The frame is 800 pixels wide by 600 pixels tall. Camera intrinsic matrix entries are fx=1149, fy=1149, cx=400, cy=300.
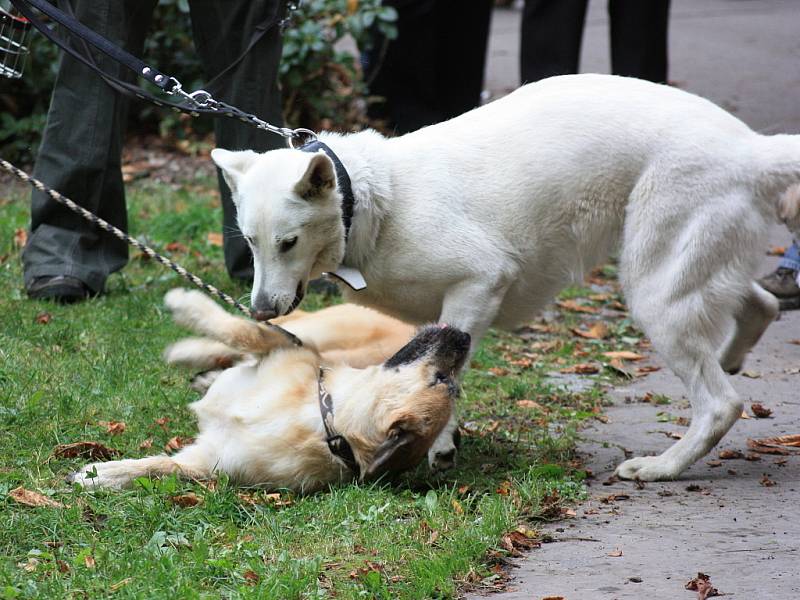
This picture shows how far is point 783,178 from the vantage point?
13.3 ft

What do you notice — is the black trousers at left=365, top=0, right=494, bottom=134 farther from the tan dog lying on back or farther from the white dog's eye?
the white dog's eye

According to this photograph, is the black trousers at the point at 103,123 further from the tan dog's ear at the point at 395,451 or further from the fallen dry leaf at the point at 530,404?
the tan dog's ear at the point at 395,451

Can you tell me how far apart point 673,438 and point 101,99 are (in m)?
3.39

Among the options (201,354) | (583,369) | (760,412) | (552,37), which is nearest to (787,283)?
(583,369)

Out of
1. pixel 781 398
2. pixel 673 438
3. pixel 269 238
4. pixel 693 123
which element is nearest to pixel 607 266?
pixel 781 398

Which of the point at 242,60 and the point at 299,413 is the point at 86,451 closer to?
the point at 299,413

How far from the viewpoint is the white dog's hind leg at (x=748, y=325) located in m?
4.64

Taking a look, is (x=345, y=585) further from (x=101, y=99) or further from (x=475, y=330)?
(x=101, y=99)

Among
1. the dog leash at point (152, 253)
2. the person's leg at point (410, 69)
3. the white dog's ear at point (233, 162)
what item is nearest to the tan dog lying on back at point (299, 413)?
the dog leash at point (152, 253)

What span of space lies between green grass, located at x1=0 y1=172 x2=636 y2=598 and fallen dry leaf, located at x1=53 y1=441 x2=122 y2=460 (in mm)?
42

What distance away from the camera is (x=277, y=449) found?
399 cm

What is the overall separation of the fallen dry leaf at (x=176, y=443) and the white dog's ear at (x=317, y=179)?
110cm

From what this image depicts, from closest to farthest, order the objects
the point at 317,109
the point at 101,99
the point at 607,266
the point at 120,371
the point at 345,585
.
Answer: the point at 345,585 → the point at 120,371 → the point at 101,99 → the point at 607,266 → the point at 317,109

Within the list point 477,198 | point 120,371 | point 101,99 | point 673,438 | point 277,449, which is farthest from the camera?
point 101,99
